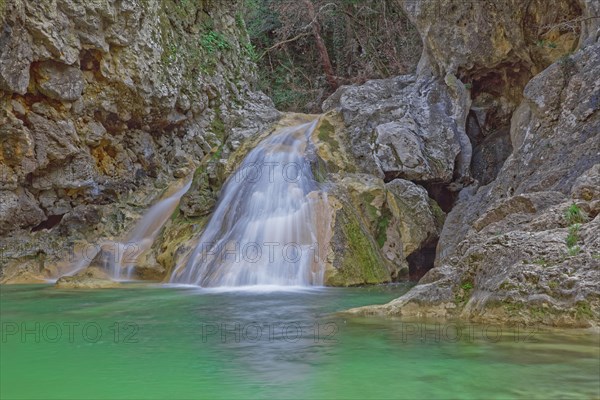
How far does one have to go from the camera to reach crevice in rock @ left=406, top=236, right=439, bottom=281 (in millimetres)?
8898

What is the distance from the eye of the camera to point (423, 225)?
8.88 meters

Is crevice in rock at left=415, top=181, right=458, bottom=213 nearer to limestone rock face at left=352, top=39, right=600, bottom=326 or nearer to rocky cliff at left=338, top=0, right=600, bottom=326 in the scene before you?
rocky cliff at left=338, top=0, right=600, bottom=326

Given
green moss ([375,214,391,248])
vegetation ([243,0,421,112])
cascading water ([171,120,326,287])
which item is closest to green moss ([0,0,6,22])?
cascading water ([171,120,326,287])

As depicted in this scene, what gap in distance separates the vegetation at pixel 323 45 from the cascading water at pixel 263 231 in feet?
25.3

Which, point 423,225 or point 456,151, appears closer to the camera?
point 423,225

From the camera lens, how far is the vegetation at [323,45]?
16906mm

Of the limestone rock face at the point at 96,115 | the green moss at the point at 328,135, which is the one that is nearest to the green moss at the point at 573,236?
the green moss at the point at 328,135

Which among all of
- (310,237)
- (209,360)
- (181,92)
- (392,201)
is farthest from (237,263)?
(181,92)

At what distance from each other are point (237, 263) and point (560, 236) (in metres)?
A: 4.76

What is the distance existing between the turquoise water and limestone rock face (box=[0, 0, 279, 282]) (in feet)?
19.7

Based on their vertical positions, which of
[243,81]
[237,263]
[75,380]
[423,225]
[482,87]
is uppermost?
[243,81]

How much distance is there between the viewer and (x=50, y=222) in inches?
428

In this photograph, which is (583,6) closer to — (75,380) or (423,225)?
(423,225)

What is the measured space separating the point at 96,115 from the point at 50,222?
2335 millimetres
